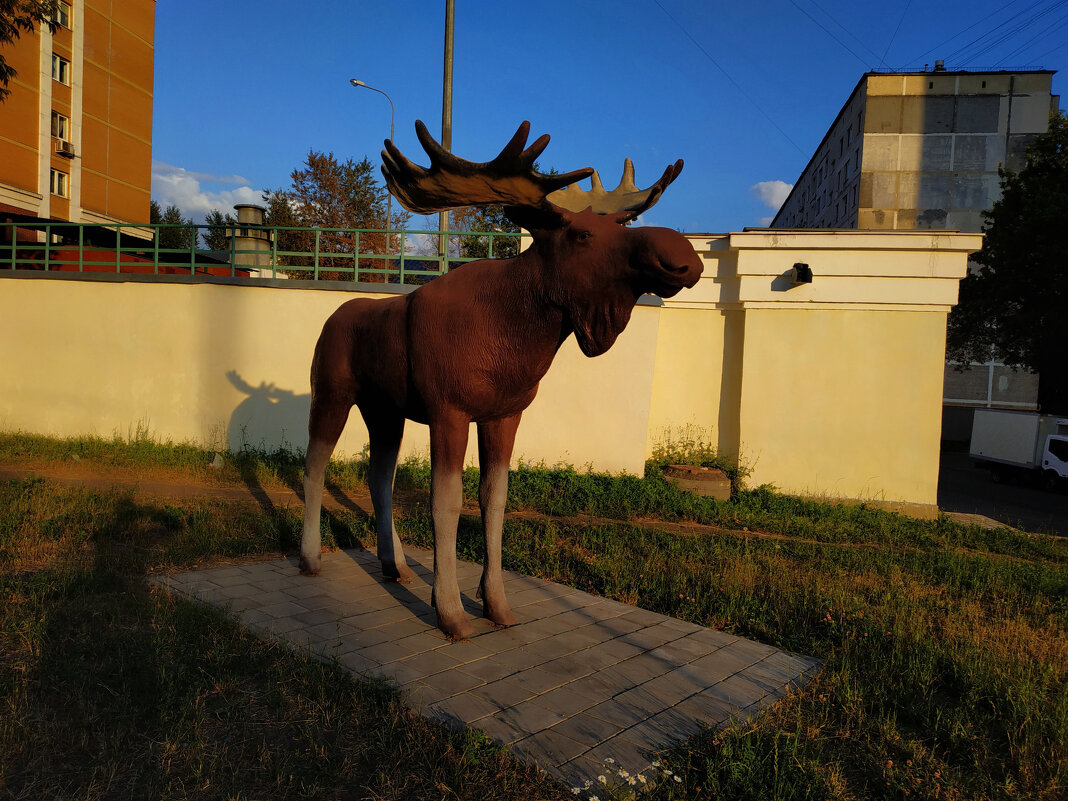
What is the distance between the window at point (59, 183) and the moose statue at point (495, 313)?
29.0 m

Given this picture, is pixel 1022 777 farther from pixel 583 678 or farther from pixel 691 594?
pixel 691 594

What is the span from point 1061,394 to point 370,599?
72.7 feet

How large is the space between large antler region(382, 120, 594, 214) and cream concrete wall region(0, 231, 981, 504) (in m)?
6.27

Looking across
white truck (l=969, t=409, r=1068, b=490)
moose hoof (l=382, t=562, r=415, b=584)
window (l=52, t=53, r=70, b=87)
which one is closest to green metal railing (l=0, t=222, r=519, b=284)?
moose hoof (l=382, t=562, r=415, b=584)

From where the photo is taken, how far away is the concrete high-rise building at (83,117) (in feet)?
79.9

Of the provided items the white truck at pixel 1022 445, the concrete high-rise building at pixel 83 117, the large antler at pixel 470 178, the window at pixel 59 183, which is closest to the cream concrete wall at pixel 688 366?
the large antler at pixel 470 178

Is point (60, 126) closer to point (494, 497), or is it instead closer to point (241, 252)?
point (241, 252)

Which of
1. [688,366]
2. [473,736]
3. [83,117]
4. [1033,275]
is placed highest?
Answer: [83,117]

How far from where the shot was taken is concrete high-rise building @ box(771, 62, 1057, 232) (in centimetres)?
2791

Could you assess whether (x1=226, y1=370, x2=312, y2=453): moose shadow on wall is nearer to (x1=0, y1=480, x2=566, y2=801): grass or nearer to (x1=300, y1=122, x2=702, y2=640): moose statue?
(x1=0, y1=480, x2=566, y2=801): grass

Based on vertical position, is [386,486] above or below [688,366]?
below

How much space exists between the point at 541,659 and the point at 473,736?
101 centimetres

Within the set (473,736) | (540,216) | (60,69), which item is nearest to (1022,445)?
(540,216)

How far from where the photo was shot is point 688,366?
1043 centimetres
